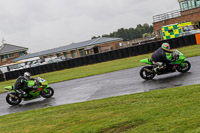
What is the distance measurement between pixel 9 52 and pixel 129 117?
8256cm

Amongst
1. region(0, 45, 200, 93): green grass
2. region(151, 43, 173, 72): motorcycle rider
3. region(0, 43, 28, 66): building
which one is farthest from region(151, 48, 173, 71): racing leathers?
region(0, 43, 28, 66): building

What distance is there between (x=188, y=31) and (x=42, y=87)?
96.7 feet

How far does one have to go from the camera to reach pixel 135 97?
10.2 metres

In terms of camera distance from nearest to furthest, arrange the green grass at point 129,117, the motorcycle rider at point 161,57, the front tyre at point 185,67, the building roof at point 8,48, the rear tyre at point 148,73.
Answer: the green grass at point 129,117 < the motorcycle rider at point 161,57 < the front tyre at point 185,67 < the rear tyre at point 148,73 < the building roof at point 8,48

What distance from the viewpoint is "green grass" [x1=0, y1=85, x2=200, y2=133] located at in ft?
20.5

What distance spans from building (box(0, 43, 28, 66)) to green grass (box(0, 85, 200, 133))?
77.6 meters

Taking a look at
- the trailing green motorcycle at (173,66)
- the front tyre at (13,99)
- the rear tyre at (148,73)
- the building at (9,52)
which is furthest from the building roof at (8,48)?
the trailing green motorcycle at (173,66)

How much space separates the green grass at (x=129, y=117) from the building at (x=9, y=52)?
7761 cm

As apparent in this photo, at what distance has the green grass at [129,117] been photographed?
6.24 meters

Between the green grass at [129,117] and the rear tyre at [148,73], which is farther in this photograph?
the rear tyre at [148,73]

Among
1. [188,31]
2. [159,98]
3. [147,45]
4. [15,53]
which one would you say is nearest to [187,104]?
[159,98]

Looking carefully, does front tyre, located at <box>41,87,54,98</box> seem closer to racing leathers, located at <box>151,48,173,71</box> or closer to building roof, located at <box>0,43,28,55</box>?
racing leathers, located at <box>151,48,173,71</box>

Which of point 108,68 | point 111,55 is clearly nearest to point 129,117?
point 108,68

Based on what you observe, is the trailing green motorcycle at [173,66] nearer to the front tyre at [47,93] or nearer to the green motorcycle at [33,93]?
the front tyre at [47,93]
